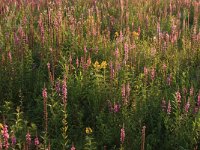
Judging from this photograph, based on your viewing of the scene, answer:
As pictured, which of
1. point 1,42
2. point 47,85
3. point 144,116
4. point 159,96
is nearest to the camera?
point 144,116

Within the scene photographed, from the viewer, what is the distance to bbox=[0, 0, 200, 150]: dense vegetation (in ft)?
12.1

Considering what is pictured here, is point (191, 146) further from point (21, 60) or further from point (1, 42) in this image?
point (1, 42)

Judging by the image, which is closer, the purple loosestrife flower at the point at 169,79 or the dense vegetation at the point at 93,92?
the dense vegetation at the point at 93,92

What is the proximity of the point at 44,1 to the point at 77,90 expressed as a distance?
12.8ft

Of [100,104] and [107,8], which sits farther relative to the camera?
[107,8]

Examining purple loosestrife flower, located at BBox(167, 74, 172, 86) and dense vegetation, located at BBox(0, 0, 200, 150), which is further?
purple loosestrife flower, located at BBox(167, 74, 172, 86)

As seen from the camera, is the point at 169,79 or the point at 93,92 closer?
the point at 93,92

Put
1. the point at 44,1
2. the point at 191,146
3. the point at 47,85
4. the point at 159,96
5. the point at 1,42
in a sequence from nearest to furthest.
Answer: the point at 191,146 → the point at 159,96 → the point at 47,85 → the point at 1,42 → the point at 44,1

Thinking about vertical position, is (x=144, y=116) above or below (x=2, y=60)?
below

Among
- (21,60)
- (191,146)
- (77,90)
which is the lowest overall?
(191,146)

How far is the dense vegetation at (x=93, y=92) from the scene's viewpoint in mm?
3680

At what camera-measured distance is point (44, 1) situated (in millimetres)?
7688

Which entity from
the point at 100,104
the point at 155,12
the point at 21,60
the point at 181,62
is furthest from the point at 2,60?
the point at 155,12

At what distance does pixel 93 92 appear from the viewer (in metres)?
4.30
